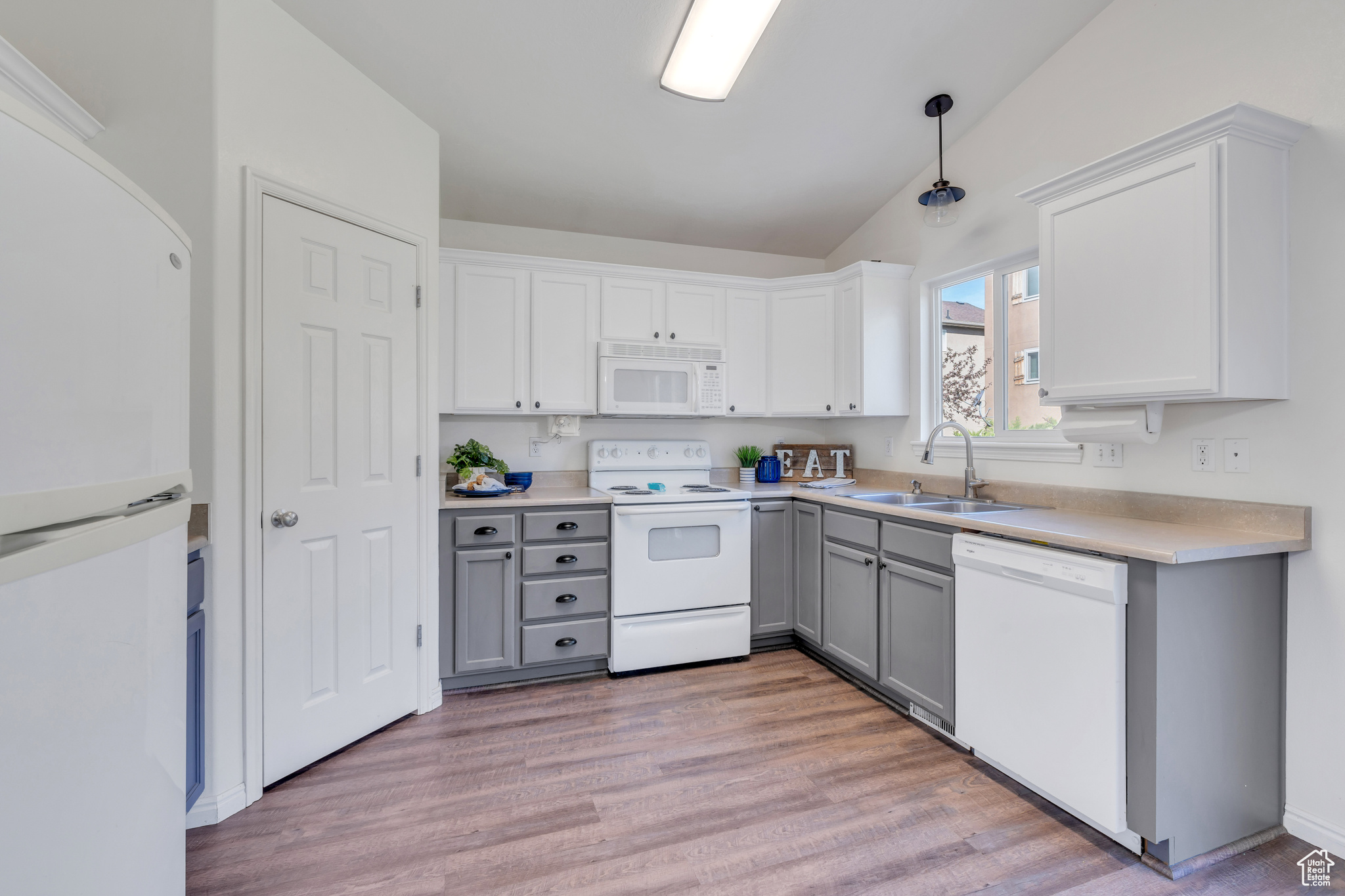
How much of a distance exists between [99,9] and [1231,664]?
12.4 feet

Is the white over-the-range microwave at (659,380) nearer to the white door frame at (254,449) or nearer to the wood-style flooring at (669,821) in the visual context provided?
the white door frame at (254,449)

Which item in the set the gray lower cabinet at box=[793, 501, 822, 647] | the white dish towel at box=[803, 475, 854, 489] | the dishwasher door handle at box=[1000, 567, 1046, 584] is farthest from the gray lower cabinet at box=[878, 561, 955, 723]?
the white dish towel at box=[803, 475, 854, 489]

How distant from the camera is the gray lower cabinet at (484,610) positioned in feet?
9.14

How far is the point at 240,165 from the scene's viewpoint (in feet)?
6.37

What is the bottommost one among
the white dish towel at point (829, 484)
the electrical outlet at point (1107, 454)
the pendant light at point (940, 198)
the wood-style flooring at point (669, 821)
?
the wood-style flooring at point (669, 821)

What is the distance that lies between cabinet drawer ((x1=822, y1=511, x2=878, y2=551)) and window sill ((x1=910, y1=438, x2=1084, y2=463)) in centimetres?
69

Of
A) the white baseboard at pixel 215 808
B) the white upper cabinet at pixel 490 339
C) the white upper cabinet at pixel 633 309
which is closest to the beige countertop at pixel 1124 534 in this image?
the white upper cabinet at pixel 633 309

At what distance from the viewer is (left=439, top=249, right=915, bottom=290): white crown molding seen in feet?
10.5

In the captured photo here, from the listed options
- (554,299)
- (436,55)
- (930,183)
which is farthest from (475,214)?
(930,183)

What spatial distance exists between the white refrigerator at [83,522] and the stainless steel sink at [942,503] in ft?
7.98

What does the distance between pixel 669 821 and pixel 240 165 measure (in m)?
2.47

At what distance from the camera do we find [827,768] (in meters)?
2.17

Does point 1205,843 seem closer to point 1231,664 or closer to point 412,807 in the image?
point 1231,664

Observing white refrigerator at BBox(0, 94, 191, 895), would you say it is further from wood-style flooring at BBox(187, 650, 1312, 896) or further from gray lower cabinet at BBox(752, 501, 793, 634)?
gray lower cabinet at BBox(752, 501, 793, 634)
